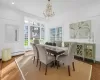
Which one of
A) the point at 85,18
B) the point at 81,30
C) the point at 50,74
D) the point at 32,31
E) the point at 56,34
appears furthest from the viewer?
the point at 32,31

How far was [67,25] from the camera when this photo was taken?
18.6ft

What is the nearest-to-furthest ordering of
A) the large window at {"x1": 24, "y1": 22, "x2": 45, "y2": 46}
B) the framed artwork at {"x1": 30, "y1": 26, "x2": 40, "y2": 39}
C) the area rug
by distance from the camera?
1. the area rug
2. the large window at {"x1": 24, "y1": 22, "x2": 45, "y2": 46}
3. the framed artwork at {"x1": 30, "y1": 26, "x2": 40, "y2": 39}

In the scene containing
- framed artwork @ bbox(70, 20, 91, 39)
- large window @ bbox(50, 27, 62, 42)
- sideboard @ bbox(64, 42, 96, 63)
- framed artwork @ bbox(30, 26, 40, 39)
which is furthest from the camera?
framed artwork @ bbox(30, 26, 40, 39)

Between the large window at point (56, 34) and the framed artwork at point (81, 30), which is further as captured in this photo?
the large window at point (56, 34)

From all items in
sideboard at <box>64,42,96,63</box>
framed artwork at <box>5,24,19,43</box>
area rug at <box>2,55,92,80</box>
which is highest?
framed artwork at <box>5,24,19,43</box>

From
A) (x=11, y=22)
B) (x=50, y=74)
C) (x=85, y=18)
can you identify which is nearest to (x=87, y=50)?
(x=85, y=18)

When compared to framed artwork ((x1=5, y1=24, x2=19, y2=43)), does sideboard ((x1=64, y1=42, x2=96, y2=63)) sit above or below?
below

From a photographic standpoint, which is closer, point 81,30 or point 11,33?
point 81,30

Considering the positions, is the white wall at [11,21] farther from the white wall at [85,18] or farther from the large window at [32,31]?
the white wall at [85,18]

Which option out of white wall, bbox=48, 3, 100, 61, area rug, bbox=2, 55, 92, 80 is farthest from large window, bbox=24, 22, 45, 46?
area rug, bbox=2, 55, 92, 80

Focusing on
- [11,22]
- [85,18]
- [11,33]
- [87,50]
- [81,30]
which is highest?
[85,18]

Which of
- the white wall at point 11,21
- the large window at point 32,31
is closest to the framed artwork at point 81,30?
the white wall at point 11,21

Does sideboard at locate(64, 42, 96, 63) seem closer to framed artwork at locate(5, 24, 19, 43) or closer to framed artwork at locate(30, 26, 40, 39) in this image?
framed artwork at locate(5, 24, 19, 43)

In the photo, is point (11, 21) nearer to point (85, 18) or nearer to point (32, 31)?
point (32, 31)
